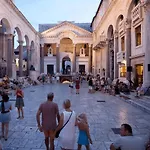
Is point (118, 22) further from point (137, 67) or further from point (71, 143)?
point (71, 143)

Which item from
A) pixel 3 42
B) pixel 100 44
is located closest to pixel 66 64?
pixel 100 44

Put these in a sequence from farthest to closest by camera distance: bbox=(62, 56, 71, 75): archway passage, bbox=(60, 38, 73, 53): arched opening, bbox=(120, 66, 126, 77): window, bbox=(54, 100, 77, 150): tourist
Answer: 1. bbox=(60, 38, 73, 53): arched opening
2. bbox=(62, 56, 71, 75): archway passage
3. bbox=(120, 66, 126, 77): window
4. bbox=(54, 100, 77, 150): tourist

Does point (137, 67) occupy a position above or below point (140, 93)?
above

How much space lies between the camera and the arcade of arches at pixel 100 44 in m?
17.2

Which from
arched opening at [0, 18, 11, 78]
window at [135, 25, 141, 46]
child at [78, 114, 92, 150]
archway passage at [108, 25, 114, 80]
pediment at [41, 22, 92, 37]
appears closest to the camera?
child at [78, 114, 92, 150]

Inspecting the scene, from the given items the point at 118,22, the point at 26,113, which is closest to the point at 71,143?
the point at 26,113

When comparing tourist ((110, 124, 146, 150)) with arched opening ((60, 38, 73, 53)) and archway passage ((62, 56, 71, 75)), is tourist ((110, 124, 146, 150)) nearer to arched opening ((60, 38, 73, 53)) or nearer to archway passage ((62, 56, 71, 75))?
archway passage ((62, 56, 71, 75))

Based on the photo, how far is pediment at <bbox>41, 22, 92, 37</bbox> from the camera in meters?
47.8

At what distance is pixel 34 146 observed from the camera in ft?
19.1

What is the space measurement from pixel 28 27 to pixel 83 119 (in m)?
33.9

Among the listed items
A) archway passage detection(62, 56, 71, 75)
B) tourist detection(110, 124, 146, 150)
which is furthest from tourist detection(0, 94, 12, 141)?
archway passage detection(62, 56, 71, 75)

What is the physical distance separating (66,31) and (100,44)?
16.1 meters

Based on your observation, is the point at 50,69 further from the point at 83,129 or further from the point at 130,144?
the point at 130,144

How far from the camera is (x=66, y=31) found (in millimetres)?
47625
